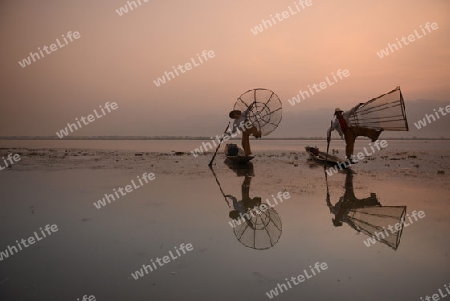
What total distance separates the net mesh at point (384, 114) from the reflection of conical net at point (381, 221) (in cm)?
874

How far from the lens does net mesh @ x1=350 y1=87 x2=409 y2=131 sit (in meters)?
16.5

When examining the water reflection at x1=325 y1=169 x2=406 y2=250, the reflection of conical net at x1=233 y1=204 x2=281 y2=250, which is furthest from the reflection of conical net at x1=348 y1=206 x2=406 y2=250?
the reflection of conical net at x1=233 y1=204 x2=281 y2=250

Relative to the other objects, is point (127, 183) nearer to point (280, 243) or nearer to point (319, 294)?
point (280, 243)

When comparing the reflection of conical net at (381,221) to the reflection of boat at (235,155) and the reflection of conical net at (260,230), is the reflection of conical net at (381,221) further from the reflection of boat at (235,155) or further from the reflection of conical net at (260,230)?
the reflection of boat at (235,155)

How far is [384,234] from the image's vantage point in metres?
A: 7.02

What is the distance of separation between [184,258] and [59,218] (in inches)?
198

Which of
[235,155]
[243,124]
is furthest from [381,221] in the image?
[235,155]

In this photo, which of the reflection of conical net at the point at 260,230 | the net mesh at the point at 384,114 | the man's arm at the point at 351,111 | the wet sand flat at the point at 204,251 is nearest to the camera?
the wet sand flat at the point at 204,251

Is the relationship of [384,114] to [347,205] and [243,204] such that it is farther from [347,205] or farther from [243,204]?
[243,204]

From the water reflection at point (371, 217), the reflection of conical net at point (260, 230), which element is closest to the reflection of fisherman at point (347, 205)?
the water reflection at point (371, 217)

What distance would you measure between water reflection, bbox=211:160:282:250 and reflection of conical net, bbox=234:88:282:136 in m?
9.96

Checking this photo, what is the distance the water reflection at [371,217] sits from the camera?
23.0 feet

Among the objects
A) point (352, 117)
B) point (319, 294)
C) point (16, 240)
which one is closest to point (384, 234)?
point (319, 294)

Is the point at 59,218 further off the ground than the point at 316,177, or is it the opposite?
the point at 59,218
